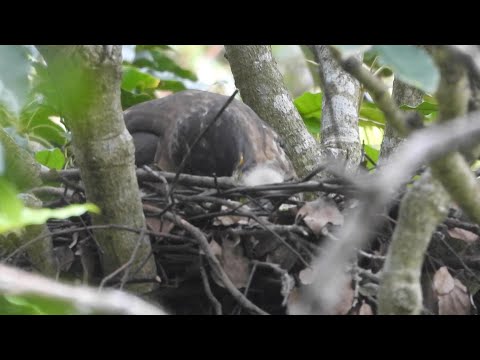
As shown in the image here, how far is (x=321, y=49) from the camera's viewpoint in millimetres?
3285

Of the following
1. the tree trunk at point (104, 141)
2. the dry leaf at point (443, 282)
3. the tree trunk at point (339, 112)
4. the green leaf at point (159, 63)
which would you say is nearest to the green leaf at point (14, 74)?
the tree trunk at point (104, 141)

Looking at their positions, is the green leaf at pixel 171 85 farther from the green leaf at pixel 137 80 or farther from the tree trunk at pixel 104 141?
the tree trunk at pixel 104 141

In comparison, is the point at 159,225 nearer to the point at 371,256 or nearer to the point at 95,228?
the point at 95,228

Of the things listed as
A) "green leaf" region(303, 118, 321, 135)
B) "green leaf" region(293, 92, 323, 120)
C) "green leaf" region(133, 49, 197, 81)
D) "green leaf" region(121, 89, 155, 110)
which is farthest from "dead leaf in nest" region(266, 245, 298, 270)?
"green leaf" region(133, 49, 197, 81)

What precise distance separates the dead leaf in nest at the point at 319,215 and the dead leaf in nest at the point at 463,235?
0.34m

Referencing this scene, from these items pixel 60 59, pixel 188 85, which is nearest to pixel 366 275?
pixel 60 59

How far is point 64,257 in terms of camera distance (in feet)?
7.32

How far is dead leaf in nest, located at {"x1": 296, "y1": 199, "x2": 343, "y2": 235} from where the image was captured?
2125 millimetres

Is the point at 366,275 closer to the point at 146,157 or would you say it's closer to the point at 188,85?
the point at 146,157

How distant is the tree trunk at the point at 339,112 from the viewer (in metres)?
3.30

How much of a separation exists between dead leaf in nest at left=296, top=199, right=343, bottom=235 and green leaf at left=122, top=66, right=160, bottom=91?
175cm

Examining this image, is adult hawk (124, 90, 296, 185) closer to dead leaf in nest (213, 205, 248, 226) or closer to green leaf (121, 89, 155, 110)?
green leaf (121, 89, 155, 110)

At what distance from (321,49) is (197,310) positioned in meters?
1.51

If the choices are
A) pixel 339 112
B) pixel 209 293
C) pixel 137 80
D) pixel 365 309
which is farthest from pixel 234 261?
pixel 137 80
